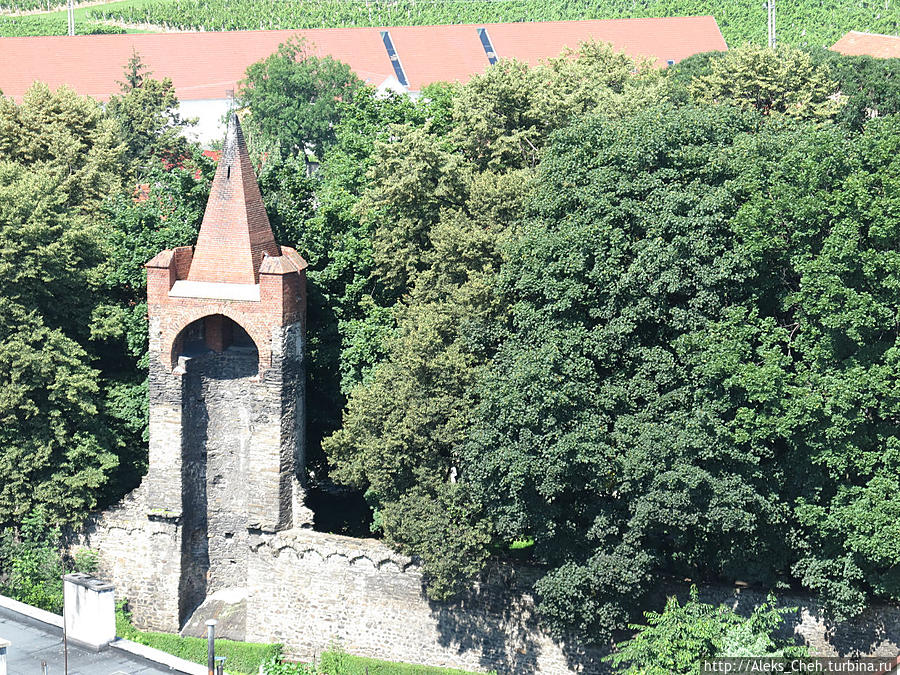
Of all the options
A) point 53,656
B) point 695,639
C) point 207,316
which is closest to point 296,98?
point 207,316

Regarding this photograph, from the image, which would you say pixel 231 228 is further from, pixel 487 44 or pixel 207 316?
pixel 487 44

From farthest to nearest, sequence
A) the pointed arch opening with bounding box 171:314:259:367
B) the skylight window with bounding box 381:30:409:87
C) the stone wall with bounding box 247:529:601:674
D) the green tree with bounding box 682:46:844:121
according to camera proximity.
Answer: the skylight window with bounding box 381:30:409:87 < the green tree with bounding box 682:46:844:121 < the pointed arch opening with bounding box 171:314:259:367 < the stone wall with bounding box 247:529:601:674

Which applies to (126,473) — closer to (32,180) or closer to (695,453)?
(32,180)

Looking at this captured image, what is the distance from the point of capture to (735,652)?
1136 inches

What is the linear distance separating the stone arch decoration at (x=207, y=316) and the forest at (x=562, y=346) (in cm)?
245

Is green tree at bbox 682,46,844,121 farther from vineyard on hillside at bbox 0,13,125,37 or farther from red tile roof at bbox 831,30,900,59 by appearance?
vineyard on hillside at bbox 0,13,125,37

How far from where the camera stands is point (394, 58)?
8925 cm

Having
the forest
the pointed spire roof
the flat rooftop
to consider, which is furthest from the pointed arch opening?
the flat rooftop

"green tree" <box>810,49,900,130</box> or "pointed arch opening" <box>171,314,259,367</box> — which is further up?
"green tree" <box>810,49,900,130</box>

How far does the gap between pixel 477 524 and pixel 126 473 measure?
1089cm

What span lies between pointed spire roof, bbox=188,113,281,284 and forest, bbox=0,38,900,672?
273 centimetres

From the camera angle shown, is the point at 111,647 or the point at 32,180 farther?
the point at 32,180

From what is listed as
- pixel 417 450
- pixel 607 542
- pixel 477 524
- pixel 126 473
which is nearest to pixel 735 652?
pixel 607 542

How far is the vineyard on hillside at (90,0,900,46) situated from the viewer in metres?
95.8
